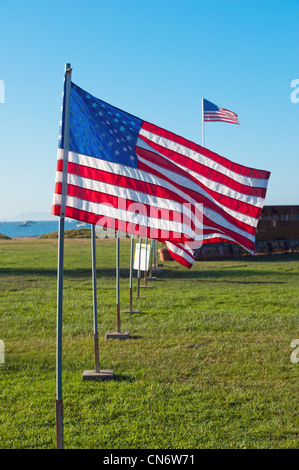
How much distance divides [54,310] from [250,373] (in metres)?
5.41

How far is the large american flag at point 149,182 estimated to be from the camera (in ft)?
16.0

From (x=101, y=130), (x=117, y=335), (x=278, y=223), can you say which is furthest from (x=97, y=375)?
(x=278, y=223)

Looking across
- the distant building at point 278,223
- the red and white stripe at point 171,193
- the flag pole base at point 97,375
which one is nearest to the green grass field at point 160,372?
the flag pole base at point 97,375

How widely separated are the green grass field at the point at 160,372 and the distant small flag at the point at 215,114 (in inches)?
362

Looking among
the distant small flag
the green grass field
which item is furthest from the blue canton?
the distant small flag

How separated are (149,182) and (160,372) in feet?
8.75

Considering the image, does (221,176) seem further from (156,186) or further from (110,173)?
(110,173)

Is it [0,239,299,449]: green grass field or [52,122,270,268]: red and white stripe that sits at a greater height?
[52,122,270,268]: red and white stripe

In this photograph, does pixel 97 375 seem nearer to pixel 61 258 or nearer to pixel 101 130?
pixel 61 258

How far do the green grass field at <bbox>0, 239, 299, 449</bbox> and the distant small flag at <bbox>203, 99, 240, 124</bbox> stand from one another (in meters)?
9.21

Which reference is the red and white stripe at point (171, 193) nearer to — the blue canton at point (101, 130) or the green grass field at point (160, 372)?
the blue canton at point (101, 130)

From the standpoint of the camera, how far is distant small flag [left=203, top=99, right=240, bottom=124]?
20406 mm

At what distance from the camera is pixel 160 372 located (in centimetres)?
657

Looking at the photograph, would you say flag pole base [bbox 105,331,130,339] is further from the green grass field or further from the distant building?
the distant building
